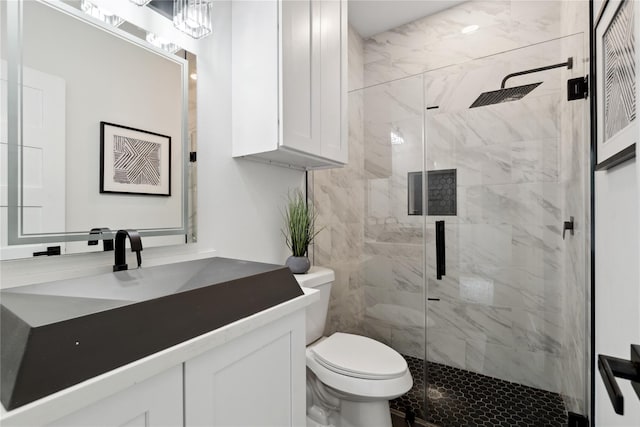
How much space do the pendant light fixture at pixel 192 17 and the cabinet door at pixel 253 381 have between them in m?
1.03

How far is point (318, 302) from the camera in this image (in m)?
1.44

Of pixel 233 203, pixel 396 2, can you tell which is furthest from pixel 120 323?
pixel 396 2

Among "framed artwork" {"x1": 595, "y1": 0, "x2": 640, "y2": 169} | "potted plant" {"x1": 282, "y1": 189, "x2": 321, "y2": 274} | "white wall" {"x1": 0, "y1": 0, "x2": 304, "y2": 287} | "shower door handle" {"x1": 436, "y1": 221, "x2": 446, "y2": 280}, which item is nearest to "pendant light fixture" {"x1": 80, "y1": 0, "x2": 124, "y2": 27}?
"white wall" {"x1": 0, "y1": 0, "x2": 304, "y2": 287}

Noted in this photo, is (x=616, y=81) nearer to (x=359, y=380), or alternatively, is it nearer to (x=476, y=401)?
(x=359, y=380)

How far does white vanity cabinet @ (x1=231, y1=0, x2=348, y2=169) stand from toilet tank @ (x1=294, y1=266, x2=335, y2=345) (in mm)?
560

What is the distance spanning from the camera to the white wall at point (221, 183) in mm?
1141

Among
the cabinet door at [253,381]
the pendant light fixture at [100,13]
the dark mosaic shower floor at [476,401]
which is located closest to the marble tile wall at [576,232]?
the dark mosaic shower floor at [476,401]

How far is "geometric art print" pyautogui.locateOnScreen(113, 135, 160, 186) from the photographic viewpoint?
885mm

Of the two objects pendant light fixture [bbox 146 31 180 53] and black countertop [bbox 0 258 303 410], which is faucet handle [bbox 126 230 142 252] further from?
pendant light fixture [bbox 146 31 180 53]

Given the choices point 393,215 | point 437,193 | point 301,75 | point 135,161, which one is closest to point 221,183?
point 135,161

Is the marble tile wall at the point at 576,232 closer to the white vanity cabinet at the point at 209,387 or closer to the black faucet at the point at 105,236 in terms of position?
the white vanity cabinet at the point at 209,387

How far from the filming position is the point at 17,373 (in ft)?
1.24

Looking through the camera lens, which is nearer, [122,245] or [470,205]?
[122,245]

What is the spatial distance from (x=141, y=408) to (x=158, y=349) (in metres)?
0.09
